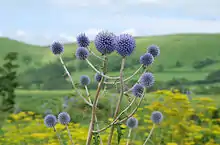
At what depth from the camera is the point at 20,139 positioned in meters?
6.97

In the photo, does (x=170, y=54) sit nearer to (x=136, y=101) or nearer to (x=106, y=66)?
(x=136, y=101)

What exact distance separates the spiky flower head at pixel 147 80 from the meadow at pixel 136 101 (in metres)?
0.06

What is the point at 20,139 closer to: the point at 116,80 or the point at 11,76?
the point at 116,80

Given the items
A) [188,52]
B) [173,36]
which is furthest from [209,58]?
[173,36]

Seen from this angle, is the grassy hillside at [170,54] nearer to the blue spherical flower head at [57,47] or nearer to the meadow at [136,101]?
the meadow at [136,101]

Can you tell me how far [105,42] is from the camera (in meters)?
2.60

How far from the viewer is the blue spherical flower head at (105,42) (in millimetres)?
2561

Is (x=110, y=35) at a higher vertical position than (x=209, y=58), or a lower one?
higher

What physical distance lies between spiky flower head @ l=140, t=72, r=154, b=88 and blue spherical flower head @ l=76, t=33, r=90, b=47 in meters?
0.47

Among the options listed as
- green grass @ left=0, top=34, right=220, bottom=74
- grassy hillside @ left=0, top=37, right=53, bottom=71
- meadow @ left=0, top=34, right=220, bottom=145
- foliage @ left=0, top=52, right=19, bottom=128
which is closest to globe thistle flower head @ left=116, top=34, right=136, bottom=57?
meadow @ left=0, top=34, right=220, bottom=145

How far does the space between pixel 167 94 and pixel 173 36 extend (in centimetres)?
3424

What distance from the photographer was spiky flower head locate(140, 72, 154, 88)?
10.1 feet

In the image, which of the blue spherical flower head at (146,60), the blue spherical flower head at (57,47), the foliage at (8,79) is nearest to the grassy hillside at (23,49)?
the foliage at (8,79)

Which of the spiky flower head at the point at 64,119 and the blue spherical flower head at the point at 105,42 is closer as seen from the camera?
the blue spherical flower head at the point at 105,42
